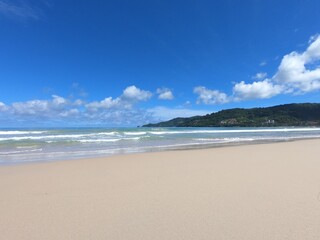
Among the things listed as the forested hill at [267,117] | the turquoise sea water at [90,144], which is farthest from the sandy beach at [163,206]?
the forested hill at [267,117]

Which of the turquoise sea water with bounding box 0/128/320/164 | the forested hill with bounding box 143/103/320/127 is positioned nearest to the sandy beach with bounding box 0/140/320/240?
the turquoise sea water with bounding box 0/128/320/164

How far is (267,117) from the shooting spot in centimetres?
11750

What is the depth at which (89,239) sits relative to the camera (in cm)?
248

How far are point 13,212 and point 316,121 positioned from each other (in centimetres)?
12482

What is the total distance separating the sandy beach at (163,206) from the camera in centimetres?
262

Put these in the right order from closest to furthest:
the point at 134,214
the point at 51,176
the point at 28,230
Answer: the point at 28,230
the point at 134,214
the point at 51,176

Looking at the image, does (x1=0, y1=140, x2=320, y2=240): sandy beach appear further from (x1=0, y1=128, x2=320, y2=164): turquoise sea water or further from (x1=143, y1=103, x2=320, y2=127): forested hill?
(x1=143, y1=103, x2=320, y2=127): forested hill

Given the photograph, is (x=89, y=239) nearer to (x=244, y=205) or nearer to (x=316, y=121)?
(x=244, y=205)

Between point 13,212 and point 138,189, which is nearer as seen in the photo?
point 13,212

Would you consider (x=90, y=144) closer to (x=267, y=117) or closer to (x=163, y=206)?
(x=163, y=206)

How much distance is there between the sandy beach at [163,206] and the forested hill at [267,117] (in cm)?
11071

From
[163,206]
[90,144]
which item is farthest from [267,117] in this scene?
[163,206]

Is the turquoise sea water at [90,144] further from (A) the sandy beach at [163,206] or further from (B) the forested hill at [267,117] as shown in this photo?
(B) the forested hill at [267,117]

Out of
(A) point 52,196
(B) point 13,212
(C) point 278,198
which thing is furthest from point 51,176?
(C) point 278,198
